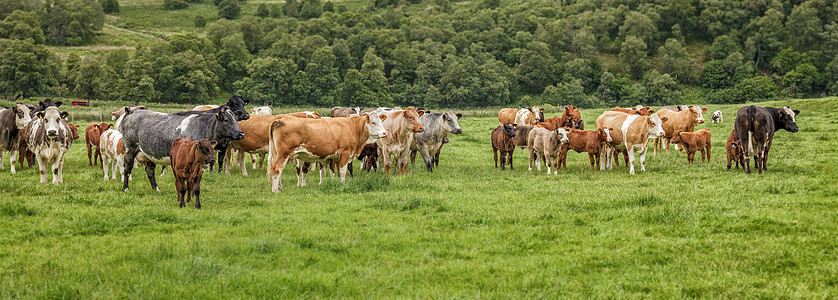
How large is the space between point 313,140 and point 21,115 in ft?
30.9

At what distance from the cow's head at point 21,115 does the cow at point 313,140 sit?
8036 millimetres

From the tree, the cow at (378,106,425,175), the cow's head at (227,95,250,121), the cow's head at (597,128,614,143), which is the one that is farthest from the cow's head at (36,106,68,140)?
the tree

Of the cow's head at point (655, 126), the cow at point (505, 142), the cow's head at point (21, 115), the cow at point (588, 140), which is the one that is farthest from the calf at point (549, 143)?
the cow's head at point (21, 115)

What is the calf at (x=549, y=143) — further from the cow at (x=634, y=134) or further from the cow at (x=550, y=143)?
the cow at (x=634, y=134)

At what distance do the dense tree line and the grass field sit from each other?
83954mm

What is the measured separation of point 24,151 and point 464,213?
15.1 metres

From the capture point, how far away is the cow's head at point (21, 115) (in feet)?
51.7

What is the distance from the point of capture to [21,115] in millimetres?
15961

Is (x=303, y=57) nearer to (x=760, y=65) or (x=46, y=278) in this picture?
(x=760, y=65)

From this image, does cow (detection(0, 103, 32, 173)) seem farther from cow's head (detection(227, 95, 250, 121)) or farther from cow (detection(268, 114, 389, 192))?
cow (detection(268, 114, 389, 192))

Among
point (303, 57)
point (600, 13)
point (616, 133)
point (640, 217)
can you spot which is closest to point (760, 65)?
point (600, 13)

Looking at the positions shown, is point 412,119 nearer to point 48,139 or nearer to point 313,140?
point 313,140

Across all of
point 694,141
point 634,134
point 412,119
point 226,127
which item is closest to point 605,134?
point 634,134

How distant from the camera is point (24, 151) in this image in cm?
1716
